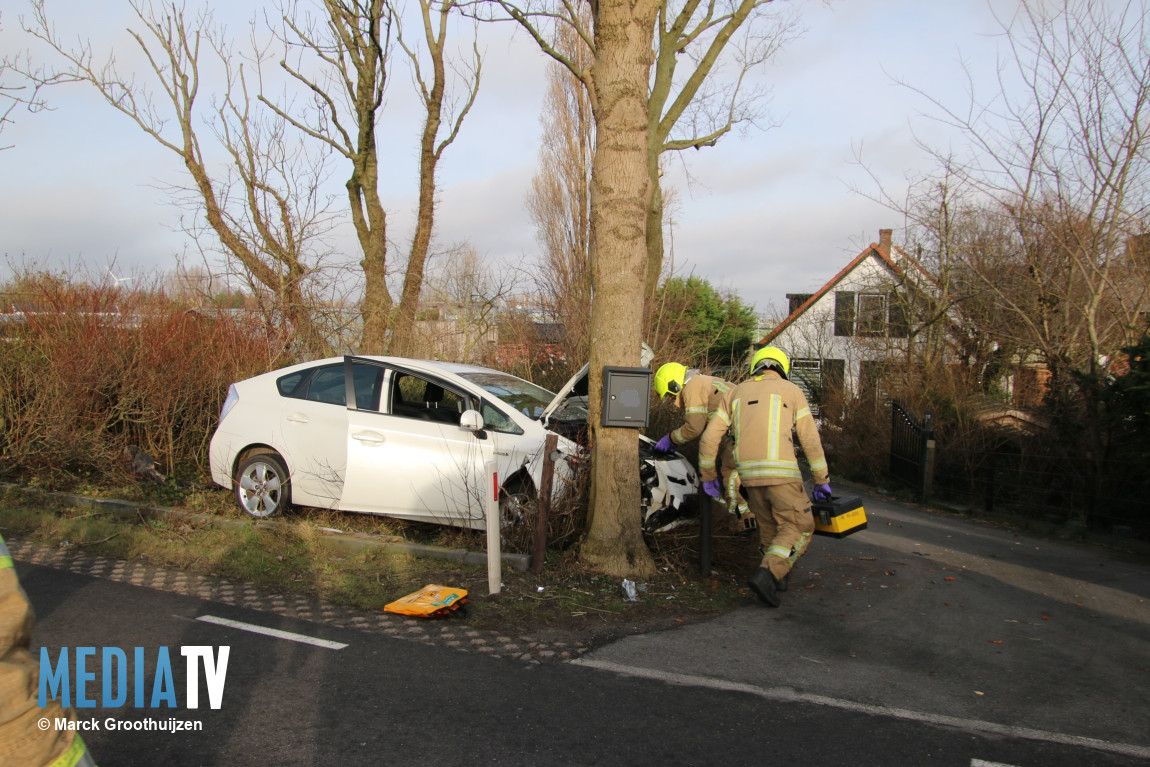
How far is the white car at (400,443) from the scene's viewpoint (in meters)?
7.11

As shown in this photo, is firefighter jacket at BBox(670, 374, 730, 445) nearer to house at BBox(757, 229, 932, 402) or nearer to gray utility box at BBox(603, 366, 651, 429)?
gray utility box at BBox(603, 366, 651, 429)

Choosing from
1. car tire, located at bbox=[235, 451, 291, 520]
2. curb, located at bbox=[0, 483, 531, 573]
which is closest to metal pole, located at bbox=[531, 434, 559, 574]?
curb, located at bbox=[0, 483, 531, 573]

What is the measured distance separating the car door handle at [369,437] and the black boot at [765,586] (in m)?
3.41

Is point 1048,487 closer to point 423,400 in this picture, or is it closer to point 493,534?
point 423,400

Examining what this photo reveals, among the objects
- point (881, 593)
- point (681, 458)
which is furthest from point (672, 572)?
point (881, 593)

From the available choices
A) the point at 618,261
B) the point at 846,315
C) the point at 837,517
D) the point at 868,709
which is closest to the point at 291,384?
the point at 618,261

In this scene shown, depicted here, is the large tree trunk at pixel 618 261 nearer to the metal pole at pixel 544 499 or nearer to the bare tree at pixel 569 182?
the metal pole at pixel 544 499

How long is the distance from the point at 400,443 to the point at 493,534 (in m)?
1.74

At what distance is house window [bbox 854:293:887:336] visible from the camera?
22094 millimetres

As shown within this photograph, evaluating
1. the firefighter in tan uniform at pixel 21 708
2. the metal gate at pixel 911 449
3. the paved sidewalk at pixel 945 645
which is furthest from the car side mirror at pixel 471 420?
the metal gate at pixel 911 449

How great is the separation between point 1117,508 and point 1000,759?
8059 millimetres

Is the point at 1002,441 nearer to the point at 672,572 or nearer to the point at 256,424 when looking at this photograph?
the point at 672,572

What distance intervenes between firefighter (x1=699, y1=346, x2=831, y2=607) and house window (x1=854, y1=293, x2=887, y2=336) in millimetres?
16351

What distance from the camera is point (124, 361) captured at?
997 centimetres
